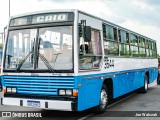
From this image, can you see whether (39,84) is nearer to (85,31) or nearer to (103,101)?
(85,31)

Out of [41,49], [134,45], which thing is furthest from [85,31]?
[134,45]

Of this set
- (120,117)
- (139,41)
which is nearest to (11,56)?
(120,117)

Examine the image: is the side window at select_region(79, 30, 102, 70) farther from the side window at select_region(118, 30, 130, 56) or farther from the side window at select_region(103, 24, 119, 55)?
the side window at select_region(118, 30, 130, 56)

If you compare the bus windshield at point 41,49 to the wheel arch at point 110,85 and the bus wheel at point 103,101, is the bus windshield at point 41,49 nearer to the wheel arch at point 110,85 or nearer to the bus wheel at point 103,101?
the bus wheel at point 103,101

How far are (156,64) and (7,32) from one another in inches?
501

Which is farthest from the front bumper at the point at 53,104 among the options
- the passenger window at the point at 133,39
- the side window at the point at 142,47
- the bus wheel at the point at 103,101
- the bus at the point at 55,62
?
the side window at the point at 142,47

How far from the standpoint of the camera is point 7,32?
344 inches

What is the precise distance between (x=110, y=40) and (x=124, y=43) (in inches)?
74.5

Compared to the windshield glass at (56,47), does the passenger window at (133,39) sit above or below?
above

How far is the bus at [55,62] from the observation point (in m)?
7.73

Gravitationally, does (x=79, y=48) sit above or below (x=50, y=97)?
above

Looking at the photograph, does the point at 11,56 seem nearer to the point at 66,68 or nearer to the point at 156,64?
the point at 66,68

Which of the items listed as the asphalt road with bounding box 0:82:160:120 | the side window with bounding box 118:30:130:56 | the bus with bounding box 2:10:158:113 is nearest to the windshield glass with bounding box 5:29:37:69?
the bus with bounding box 2:10:158:113

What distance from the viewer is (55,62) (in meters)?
7.87
